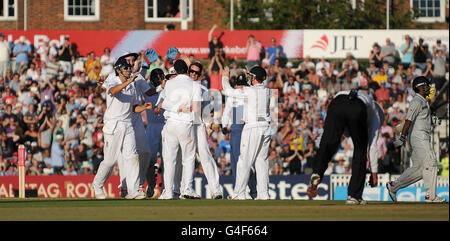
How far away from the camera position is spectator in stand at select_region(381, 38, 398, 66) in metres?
35.8

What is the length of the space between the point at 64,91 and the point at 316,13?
11.8 metres

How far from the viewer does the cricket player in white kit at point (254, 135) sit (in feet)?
65.2

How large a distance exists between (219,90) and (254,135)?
1279 cm

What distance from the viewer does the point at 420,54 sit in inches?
1415

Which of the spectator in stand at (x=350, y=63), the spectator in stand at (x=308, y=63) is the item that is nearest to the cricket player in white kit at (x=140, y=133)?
the spectator in stand at (x=308, y=63)

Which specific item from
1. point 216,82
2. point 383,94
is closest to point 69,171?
point 216,82

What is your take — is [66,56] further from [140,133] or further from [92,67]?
[140,133]

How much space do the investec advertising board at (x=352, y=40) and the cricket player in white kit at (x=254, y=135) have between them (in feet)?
54.1

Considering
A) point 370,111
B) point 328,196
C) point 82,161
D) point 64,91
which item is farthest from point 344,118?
point 64,91

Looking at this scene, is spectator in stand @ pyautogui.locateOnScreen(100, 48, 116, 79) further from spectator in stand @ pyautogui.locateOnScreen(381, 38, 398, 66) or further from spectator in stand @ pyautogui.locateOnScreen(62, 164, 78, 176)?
spectator in stand @ pyautogui.locateOnScreen(381, 38, 398, 66)

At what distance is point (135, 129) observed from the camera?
796 inches

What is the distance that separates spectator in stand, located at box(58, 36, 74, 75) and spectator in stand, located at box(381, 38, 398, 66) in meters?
9.91

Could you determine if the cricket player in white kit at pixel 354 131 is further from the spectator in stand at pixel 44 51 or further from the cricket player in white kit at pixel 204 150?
the spectator in stand at pixel 44 51

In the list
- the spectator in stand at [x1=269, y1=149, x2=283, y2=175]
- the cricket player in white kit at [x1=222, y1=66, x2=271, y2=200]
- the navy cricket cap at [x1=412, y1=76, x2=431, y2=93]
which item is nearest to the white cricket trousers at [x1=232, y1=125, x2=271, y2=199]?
the cricket player in white kit at [x1=222, y1=66, x2=271, y2=200]
